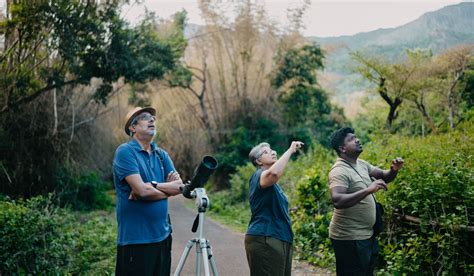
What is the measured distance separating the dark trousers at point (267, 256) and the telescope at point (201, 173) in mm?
703

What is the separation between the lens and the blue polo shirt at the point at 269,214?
3865 millimetres

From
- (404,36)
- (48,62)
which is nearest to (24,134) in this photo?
(48,62)

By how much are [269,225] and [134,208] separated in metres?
1.05

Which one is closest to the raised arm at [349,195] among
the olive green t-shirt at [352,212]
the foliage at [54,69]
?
the olive green t-shirt at [352,212]

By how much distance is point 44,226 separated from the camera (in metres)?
6.34

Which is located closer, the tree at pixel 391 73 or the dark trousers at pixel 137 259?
the dark trousers at pixel 137 259

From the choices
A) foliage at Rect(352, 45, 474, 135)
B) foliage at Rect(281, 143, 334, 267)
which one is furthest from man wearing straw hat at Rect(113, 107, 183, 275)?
foliage at Rect(352, 45, 474, 135)

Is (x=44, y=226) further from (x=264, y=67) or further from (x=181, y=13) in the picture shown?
(x=181, y=13)

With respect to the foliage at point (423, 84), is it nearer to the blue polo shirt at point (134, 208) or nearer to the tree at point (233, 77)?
the tree at point (233, 77)

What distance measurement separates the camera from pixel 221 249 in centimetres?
823

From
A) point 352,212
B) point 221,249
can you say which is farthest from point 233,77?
point 352,212

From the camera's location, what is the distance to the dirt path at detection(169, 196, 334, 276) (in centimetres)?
661

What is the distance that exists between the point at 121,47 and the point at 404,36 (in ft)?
38.6

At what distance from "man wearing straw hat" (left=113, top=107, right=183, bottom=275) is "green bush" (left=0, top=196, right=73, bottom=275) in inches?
103
